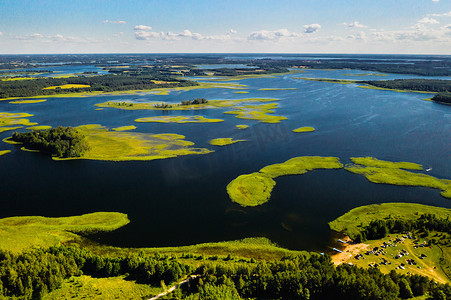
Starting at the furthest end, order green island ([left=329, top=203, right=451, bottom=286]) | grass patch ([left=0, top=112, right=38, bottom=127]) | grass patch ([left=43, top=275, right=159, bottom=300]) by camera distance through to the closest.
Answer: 1. grass patch ([left=0, top=112, right=38, bottom=127])
2. green island ([left=329, top=203, right=451, bottom=286])
3. grass patch ([left=43, top=275, right=159, bottom=300])

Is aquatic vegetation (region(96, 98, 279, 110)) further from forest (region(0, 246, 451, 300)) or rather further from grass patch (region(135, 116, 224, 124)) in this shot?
forest (region(0, 246, 451, 300))

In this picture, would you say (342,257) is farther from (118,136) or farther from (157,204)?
(118,136)

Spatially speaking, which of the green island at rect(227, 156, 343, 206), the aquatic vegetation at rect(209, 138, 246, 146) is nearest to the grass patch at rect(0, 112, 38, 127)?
the aquatic vegetation at rect(209, 138, 246, 146)

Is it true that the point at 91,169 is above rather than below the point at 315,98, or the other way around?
below

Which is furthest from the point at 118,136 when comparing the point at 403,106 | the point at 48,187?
the point at 403,106

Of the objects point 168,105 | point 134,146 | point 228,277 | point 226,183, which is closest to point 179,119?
point 168,105

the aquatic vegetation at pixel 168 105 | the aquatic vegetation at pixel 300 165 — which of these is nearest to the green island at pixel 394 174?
the aquatic vegetation at pixel 300 165

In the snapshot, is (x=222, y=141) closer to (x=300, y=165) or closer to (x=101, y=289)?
(x=300, y=165)
